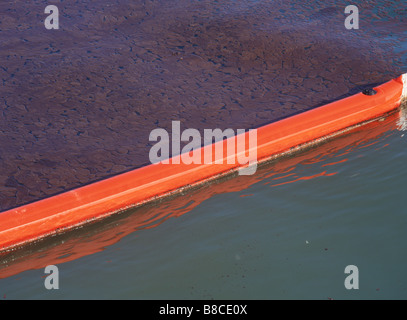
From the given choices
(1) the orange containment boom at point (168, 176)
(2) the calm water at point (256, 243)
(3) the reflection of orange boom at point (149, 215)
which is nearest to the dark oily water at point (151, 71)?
(1) the orange containment boom at point (168, 176)

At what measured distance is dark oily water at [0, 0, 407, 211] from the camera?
5.91 meters

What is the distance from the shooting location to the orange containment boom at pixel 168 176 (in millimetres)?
4961

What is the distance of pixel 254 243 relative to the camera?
4.82m

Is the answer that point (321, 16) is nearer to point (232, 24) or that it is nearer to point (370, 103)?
point (232, 24)

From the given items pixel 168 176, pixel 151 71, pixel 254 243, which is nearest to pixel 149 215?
pixel 168 176

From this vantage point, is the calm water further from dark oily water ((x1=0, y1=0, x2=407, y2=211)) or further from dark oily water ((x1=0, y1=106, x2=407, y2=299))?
dark oily water ((x1=0, y1=0, x2=407, y2=211))

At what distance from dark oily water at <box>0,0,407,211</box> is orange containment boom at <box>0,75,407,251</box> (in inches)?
12.4

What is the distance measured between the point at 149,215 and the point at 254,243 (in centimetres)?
113

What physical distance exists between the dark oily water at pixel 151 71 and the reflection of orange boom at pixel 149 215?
0.53 m

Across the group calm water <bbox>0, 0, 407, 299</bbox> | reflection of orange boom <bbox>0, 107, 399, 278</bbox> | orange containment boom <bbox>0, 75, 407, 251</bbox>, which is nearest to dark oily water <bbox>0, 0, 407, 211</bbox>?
orange containment boom <bbox>0, 75, 407, 251</bbox>

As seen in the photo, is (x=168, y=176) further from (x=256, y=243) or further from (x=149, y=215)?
(x=256, y=243)

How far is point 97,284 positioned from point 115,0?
5.88 metres

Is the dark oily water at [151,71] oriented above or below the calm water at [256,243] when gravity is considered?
above

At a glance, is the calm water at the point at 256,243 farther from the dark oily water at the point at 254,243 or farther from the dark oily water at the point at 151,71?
the dark oily water at the point at 151,71
